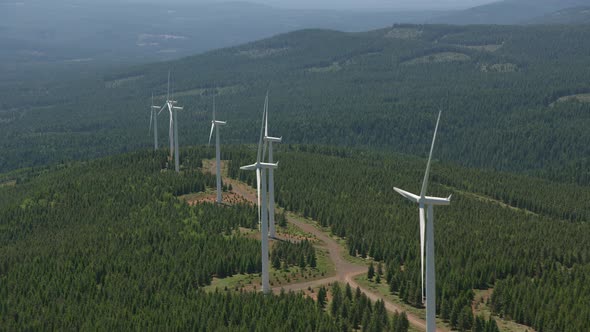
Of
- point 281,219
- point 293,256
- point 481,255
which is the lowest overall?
point 281,219

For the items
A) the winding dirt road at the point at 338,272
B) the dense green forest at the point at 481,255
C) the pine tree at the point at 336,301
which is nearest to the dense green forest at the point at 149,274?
the pine tree at the point at 336,301

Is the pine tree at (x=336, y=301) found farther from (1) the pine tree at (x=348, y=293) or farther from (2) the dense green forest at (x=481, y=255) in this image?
(2) the dense green forest at (x=481, y=255)

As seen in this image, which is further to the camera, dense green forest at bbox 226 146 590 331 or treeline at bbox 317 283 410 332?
dense green forest at bbox 226 146 590 331

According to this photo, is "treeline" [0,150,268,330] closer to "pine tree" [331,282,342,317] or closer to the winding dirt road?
"pine tree" [331,282,342,317]

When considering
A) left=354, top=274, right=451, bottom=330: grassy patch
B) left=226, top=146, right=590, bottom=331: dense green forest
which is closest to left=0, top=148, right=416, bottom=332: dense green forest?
left=354, top=274, right=451, bottom=330: grassy patch

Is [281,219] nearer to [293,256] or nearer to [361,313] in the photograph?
[293,256]

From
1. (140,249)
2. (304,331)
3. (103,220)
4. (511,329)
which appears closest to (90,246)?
(140,249)

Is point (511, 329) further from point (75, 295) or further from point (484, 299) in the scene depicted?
point (75, 295)

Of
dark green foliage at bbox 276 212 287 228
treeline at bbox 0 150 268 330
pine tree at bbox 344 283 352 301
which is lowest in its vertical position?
treeline at bbox 0 150 268 330

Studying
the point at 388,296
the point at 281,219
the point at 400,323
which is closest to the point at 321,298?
the point at 388,296
